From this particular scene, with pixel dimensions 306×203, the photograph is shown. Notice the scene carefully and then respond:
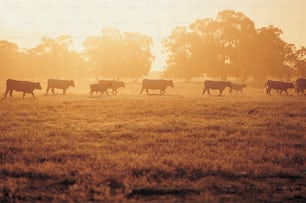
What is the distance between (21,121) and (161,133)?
617 cm

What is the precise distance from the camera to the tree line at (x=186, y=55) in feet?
202

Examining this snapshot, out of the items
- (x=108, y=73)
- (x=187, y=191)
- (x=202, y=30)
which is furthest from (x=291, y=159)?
(x=108, y=73)

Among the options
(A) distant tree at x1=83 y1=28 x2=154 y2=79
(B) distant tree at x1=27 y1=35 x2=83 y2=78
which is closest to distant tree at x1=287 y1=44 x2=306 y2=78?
(A) distant tree at x1=83 y1=28 x2=154 y2=79

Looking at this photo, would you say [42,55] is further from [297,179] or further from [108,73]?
[297,179]

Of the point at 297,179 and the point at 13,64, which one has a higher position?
the point at 13,64

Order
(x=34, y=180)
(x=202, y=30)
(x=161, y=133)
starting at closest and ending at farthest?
1. (x=34, y=180)
2. (x=161, y=133)
3. (x=202, y=30)

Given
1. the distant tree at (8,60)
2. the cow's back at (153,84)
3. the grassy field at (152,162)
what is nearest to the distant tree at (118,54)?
the distant tree at (8,60)

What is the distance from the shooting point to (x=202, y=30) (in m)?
65.1

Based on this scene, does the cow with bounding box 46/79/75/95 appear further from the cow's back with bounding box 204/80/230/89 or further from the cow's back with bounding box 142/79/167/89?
the cow's back with bounding box 204/80/230/89

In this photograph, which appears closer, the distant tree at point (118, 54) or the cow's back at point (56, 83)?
the cow's back at point (56, 83)

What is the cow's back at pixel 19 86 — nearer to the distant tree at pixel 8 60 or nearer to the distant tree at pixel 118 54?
the distant tree at pixel 118 54

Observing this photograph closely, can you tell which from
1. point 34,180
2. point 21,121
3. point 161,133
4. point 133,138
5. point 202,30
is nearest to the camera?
point 34,180

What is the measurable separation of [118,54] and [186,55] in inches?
595

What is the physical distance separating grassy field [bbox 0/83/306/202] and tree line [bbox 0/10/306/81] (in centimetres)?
5120
